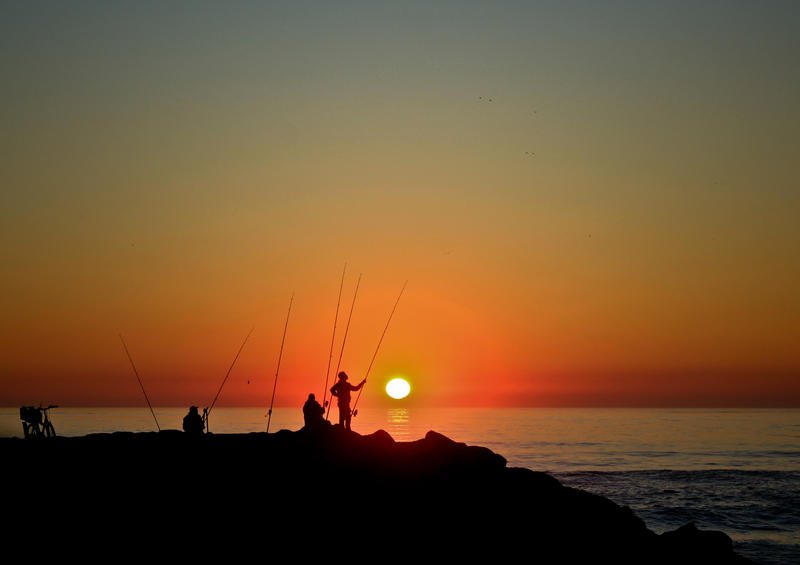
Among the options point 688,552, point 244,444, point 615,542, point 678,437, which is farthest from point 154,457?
point 678,437

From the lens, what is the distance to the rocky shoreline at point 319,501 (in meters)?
12.7

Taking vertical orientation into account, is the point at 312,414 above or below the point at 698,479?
above

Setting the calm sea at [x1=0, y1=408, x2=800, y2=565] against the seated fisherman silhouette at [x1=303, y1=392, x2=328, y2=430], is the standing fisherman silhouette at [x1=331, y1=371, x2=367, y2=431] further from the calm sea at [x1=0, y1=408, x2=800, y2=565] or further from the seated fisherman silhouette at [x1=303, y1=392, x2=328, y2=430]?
the calm sea at [x1=0, y1=408, x2=800, y2=565]

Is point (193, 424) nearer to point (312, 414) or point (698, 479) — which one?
point (312, 414)

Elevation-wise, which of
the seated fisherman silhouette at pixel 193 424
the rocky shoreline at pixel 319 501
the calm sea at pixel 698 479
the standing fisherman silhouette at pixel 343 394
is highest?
the standing fisherman silhouette at pixel 343 394

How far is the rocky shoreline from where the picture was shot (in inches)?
499

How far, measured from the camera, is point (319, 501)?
543 inches

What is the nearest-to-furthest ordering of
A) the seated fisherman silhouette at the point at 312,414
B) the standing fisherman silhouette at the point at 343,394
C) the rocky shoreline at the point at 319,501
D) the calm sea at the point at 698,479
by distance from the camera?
1. the rocky shoreline at the point at 319,501
2. the seated fisherman silhouette at the point at 312,414
3. the standing fisherman silhouette at the point at 343,394
4. the calm sea at the point at 698,479

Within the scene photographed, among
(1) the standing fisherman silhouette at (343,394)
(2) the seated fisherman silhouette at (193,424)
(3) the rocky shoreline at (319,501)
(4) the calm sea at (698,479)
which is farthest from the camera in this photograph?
(4) the calm sea at (698,479)

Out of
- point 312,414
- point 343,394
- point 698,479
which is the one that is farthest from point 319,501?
point 698,479

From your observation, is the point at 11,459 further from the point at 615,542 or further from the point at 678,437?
the point at 678,437

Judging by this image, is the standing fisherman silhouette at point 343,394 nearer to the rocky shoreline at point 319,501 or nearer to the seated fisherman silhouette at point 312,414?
the seated fisherman silhouette at point 312,414

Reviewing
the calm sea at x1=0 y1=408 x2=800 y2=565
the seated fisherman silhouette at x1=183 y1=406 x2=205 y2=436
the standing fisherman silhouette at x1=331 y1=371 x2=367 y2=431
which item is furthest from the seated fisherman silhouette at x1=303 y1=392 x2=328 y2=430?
the calm sea at x1=0 y1=408 x2=800 y2=565

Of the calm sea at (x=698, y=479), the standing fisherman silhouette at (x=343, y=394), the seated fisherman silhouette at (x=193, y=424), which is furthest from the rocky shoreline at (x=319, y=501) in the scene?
the calm sea at (x=698, y=479)
